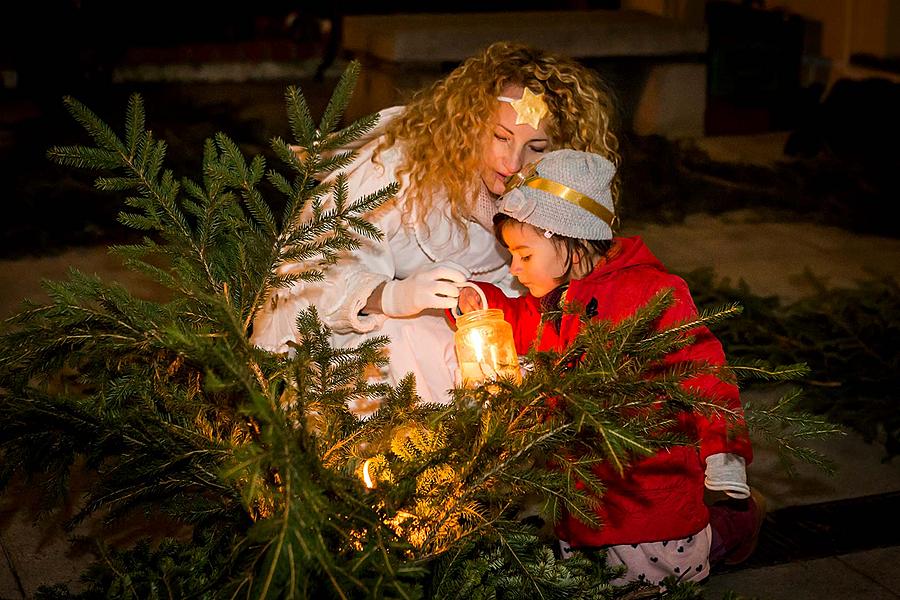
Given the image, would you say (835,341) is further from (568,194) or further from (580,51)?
(580,51)

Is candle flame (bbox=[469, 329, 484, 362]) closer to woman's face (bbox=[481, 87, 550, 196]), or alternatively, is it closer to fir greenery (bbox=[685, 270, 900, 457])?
woman's face (bbox=[481, 87, 550, 196])

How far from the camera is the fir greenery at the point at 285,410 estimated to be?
2238 millimetres

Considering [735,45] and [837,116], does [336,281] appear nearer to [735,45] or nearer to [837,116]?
[837,116]

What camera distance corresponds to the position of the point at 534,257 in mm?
3158

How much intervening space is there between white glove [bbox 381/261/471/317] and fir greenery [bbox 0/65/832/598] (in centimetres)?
67

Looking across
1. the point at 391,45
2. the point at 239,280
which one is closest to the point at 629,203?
the point at 391,45

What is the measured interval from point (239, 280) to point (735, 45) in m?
9.15

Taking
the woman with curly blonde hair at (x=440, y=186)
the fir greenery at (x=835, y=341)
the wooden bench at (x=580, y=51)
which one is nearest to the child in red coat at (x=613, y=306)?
the woman with curly blonde hair at (x=440, y=186)

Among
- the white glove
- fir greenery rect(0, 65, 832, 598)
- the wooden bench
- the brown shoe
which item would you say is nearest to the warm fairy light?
fir greenery rect(0, 65, 832, 598)

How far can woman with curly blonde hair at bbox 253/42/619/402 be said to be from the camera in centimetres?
346

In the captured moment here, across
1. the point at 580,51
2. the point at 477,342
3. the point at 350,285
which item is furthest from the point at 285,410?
the point at 580,51

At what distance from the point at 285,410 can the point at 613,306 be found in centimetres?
113

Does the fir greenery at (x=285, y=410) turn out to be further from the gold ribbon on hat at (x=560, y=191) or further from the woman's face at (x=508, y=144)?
the woman's face at (x=508, y=144)

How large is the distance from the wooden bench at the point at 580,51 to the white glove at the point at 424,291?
570 centimetres
